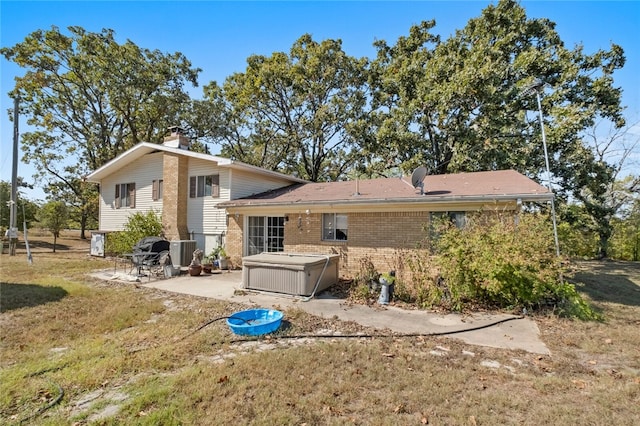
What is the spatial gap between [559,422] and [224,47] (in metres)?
12.1

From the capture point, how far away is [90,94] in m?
22.1

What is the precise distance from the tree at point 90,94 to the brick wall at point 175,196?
11.0m

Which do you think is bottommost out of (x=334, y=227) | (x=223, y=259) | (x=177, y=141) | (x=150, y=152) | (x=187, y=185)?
(x=223, y=259)

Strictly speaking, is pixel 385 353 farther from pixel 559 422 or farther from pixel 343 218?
pixel 343 218

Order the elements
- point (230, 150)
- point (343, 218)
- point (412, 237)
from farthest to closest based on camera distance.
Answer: point (230, 150)
point (343, 218)
point (412, 237)

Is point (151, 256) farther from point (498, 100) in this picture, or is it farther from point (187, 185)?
point (498, 100)

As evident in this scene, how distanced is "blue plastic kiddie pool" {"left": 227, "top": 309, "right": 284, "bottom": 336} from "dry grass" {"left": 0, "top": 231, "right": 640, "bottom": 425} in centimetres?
23

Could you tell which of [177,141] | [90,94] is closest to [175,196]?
[177,141]

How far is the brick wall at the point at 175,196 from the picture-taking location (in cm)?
1402

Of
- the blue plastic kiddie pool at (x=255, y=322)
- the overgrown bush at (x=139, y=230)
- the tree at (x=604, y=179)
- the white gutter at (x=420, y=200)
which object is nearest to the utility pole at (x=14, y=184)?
the overgrown bush at (x=139, y=230)

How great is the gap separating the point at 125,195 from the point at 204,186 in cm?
594

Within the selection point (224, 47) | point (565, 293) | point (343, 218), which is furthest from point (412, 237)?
point (224, 47)

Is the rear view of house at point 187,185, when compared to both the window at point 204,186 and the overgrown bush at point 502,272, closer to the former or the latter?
the window at point 204,186

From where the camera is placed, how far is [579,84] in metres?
14.8
